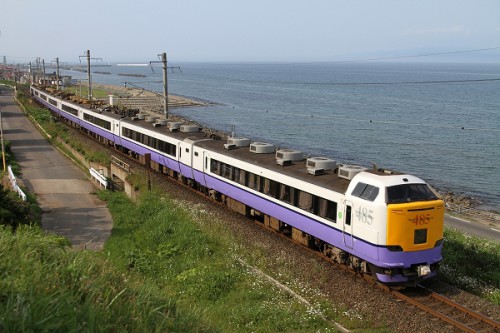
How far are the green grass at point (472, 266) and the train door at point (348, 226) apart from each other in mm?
3175

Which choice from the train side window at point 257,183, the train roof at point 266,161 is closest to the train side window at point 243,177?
the train roof at point 266,161

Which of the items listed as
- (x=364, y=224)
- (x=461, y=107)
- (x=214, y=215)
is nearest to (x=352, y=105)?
(x=461, y=107)

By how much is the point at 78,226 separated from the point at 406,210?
13.3 metres

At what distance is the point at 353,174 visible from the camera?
14.0 metres

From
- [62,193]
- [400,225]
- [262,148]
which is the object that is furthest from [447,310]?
[62,193]

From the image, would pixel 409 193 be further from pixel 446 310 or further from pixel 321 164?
pixel 321 164

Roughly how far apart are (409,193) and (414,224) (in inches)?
31.2

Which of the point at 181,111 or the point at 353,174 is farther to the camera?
the point at 181,111

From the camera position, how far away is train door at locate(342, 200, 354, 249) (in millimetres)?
12859

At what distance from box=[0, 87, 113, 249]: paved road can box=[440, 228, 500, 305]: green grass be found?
11.5 metres

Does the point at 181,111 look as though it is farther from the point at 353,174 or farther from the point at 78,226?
the point at 353,174

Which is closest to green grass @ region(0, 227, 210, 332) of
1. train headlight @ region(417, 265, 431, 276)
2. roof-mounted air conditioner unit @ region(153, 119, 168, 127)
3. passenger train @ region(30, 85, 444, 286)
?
passenger train @ region(30, 85, 444, 286)

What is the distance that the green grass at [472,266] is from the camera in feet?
44.5

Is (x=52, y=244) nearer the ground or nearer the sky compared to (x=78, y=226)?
nearer the sky
